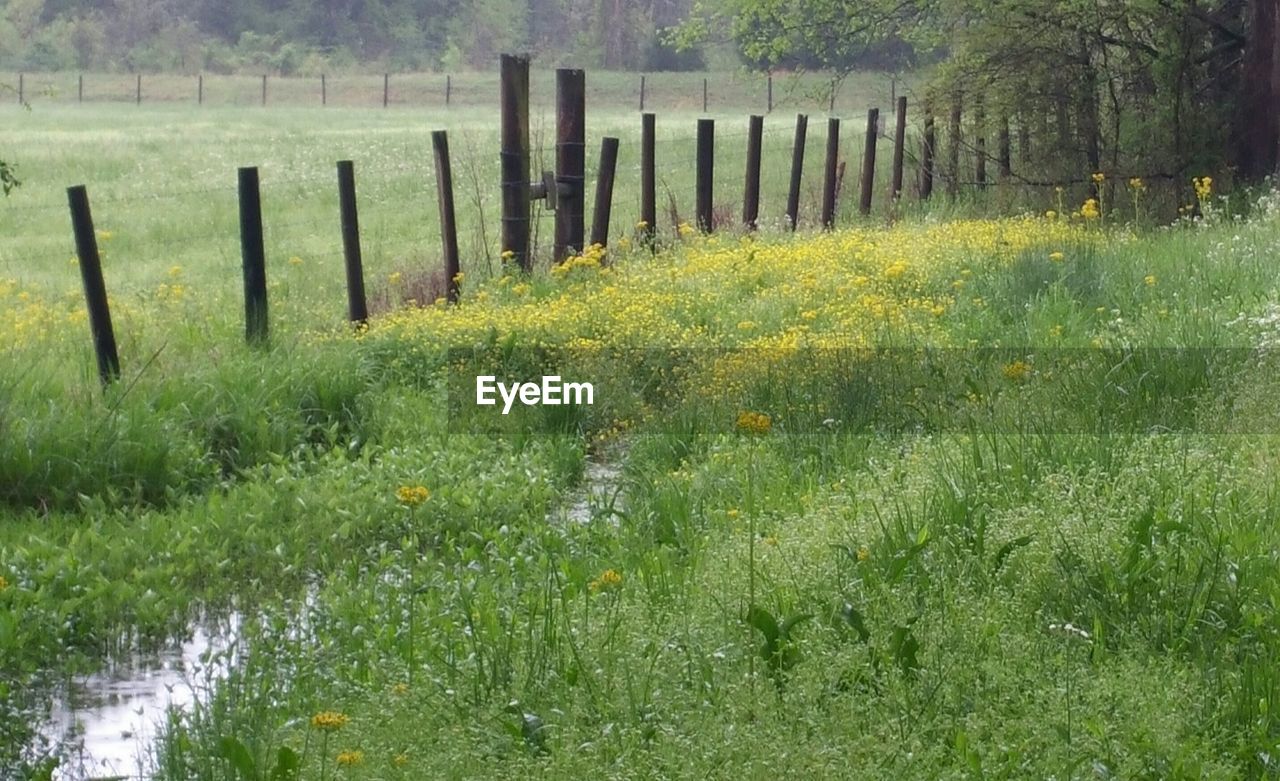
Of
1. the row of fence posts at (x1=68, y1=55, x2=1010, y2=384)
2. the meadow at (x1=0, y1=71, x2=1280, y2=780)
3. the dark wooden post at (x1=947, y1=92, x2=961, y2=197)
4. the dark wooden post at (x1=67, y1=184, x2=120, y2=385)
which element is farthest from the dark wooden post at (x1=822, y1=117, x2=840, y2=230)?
the dark wooden post at (x1=67, y1=184, x2=120, y2=385)

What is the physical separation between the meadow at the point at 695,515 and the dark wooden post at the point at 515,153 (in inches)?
15.0

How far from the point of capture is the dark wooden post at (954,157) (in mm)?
18984

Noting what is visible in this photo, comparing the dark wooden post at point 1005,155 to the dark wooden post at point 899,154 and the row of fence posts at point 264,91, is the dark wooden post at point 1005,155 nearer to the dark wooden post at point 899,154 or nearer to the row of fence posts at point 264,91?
the dark wooden post at point 899,154

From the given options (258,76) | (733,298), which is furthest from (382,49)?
(733,298)

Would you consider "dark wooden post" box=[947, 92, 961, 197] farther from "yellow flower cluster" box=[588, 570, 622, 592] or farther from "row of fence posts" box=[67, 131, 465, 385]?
"yellow flower cluster" box=[588, 570, 622, 592]

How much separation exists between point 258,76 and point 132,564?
2738 inches

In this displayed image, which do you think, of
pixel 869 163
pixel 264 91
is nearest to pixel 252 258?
pixel 869 163

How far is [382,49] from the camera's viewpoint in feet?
269

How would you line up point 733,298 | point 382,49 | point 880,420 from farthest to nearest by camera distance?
point 382,49 < point 733,298 < point 880,420

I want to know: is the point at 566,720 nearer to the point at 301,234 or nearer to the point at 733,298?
the point at 733,298

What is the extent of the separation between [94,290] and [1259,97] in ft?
40.3

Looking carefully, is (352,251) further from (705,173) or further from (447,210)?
(705,173)

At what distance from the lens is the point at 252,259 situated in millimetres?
9461

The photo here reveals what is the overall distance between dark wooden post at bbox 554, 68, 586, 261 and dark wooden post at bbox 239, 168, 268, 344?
2629 millimetres
